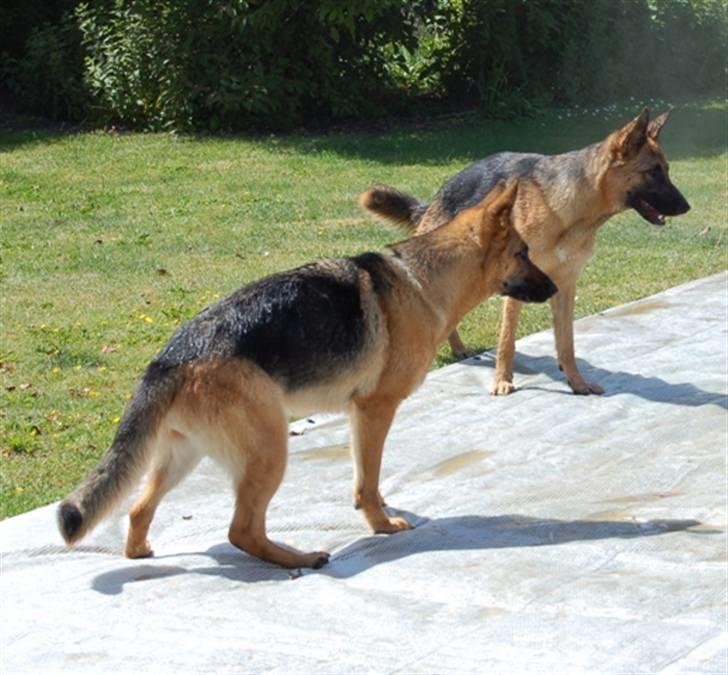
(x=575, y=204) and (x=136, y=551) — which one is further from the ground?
(x=575, y=204)

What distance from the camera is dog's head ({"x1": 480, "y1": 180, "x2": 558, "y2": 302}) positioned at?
21.5 feet

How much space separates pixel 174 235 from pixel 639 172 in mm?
5707

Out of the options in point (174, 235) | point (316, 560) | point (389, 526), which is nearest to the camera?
point (316, 560)

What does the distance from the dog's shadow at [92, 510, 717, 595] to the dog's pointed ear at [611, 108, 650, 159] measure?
3076 millimetres

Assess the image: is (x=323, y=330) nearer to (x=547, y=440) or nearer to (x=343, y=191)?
(x=547, y=440)

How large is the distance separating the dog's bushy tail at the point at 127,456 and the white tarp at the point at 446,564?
0.94ft

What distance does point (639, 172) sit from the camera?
864 centimetres

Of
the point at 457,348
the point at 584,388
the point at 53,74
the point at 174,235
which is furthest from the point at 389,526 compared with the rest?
the point at 53,74

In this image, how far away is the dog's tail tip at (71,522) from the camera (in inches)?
207

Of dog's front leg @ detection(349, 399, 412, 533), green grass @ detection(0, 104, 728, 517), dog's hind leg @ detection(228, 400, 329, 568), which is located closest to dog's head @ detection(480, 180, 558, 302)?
dog's front leg @ detection(349, 399, 412, 533)

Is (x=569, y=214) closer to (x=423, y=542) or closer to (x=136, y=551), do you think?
(x=423, y=542)

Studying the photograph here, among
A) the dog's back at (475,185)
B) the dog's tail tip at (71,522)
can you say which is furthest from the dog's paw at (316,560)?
the dog's back at (475,185)

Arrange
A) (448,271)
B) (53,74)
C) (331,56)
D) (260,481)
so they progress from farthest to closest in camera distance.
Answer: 1. (53,74)
2. (331,56)
3. (448,271)
4. (260,481)

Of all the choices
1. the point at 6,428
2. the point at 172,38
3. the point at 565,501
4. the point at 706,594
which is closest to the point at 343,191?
the point at 172,38
